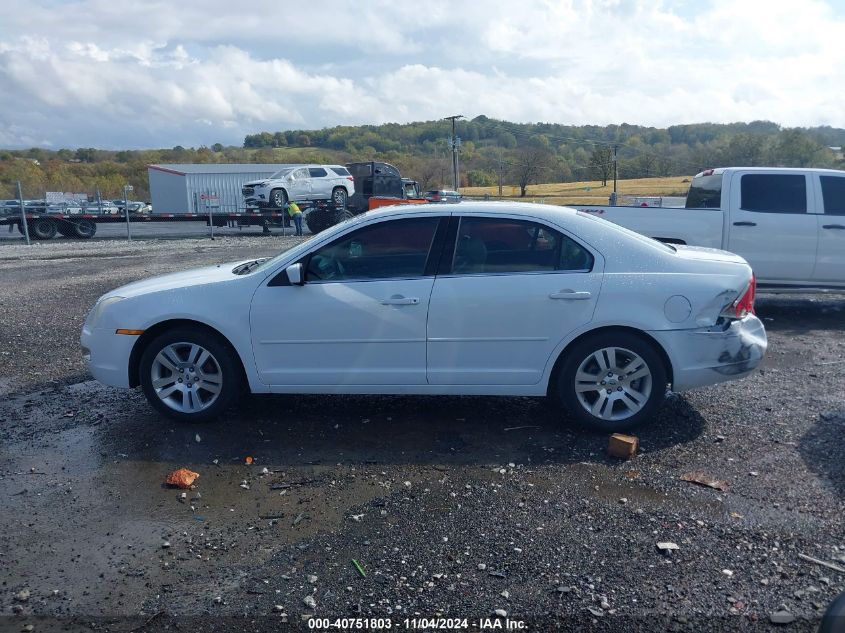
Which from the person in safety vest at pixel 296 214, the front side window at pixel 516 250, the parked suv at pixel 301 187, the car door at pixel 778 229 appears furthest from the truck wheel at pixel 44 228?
the front side window at pixel 516 250

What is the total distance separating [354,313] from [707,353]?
2543 mm

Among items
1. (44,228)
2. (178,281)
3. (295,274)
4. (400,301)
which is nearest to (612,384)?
(400,301)

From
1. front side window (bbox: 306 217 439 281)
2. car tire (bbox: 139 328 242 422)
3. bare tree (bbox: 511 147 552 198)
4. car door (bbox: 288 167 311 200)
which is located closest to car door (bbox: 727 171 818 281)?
front side window (bbox: 306 217 439 281)

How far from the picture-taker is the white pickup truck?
9156 millimetres

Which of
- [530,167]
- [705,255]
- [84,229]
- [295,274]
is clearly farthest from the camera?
[530,167]

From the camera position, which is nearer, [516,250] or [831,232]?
[516,250]

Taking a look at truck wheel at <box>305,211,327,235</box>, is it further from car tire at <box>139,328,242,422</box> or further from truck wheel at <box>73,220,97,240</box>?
car tire at <box>139,328,242,422</box>

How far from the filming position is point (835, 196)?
9.31 metres

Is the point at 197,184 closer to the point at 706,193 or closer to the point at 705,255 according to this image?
the point at 706,193

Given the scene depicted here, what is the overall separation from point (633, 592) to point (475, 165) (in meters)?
71.9

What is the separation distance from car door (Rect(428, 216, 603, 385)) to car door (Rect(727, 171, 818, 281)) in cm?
503

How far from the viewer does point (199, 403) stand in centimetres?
546

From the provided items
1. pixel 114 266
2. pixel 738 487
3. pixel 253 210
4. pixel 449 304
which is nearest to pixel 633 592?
pixel 738 487

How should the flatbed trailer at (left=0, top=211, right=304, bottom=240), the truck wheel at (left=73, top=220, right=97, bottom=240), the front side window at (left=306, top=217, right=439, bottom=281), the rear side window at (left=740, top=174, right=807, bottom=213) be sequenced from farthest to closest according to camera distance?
the truck wheel at (left=73, top=220, right=97, bottom=240), the flatbed trailer at (left=0, top=211, right=304, bottom=240), the rear side window at (left=740, top=174, right=807, bottom=213), the front side window at (left=306, top=217, right=439, bottom=281)
